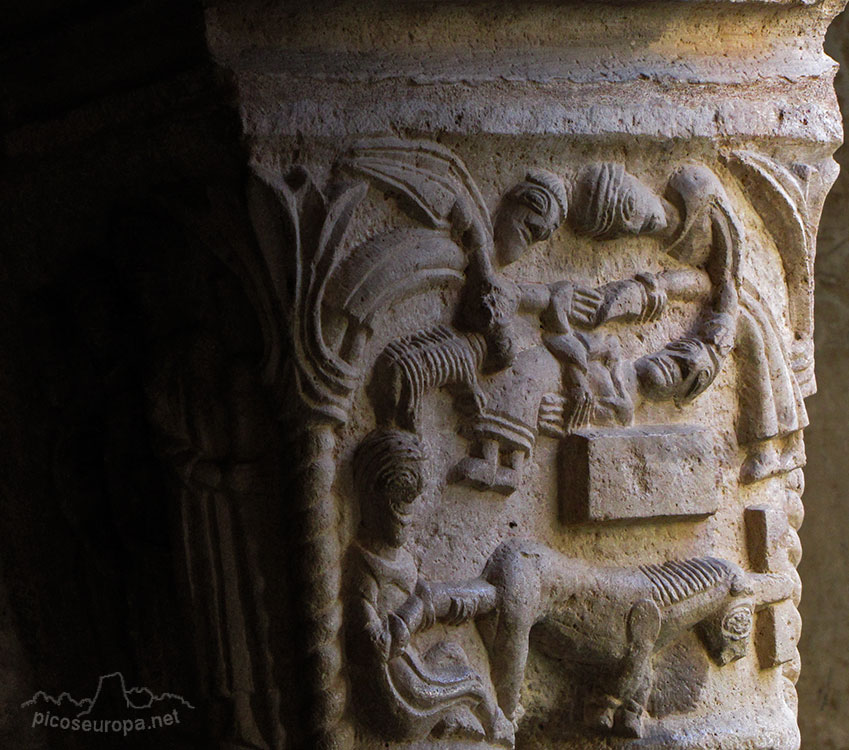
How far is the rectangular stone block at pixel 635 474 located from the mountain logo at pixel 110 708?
2.16 feet

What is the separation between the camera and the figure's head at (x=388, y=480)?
1.94m

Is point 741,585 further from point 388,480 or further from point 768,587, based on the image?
point 388,480

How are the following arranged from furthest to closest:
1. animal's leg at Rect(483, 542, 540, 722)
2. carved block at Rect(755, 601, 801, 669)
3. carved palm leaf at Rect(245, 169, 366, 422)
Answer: carved block at Rect(755, 601, 801, 669) < animal's leg at Rect(483, 542, 540, 722) < carved palm leaf at Rect(245, 169, 366, 422)

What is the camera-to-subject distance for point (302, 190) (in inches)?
75.9

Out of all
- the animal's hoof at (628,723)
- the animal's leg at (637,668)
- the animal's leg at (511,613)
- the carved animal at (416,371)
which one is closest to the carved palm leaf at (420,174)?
the carved animal at (416,371)

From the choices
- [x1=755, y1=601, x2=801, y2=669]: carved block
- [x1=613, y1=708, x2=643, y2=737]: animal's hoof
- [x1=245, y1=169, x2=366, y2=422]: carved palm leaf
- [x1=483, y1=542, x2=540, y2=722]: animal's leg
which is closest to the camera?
[x1=245, y1=169, x2=366, y2=422]: carved palm leaf

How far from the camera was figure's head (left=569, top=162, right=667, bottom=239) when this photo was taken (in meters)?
2.08

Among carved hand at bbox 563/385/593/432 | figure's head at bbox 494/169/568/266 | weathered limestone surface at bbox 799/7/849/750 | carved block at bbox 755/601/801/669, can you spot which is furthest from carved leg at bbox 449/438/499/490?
weathered limestone surface at bbox 799/7/849/750

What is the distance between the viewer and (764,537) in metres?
2.21

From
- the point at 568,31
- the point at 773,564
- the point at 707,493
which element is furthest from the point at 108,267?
the point at 773,564

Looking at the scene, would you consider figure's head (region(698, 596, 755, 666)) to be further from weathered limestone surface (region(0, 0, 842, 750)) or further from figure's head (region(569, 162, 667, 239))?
figure's head (region(569, 162, 667, 239))

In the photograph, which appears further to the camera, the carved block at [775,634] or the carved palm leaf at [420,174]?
the carved block at [775,634]

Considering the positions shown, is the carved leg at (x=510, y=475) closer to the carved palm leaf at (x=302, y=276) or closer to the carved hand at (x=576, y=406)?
the carved hand at (x=576, y=406)

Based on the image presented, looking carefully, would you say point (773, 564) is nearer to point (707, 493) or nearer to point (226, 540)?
point (707, 493)
